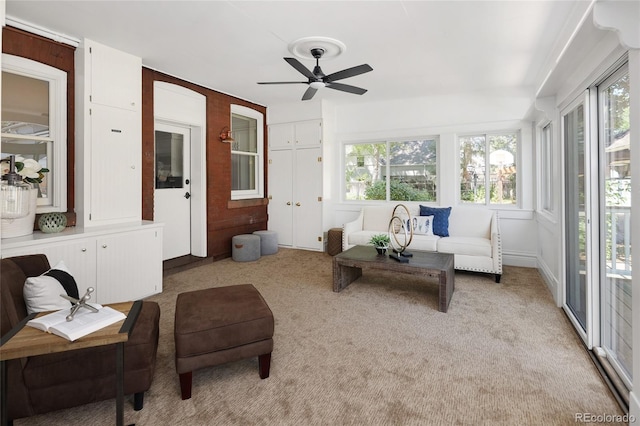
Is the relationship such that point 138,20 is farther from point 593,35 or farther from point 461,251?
point 461,251

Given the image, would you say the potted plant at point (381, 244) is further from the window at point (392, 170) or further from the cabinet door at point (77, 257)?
the cabinet door at point (77, 257)

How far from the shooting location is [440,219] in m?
5.03

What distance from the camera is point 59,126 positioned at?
11.2ft

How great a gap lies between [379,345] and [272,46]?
3139 mm

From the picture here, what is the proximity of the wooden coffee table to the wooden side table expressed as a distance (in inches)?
95.9

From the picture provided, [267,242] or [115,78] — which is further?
[267,242]

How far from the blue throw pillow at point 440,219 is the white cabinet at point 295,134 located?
230 centimetres

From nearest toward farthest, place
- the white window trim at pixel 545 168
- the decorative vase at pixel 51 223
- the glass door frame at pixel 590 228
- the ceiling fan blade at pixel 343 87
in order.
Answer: the glass door frame at pixel 590 228, the decorative vase at pixel 51 223, the ceiling fan blade at pixel 343 87, the white window trim at pixel 545 168

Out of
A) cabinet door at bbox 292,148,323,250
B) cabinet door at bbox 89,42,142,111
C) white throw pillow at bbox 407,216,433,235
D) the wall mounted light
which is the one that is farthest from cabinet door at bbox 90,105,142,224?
white throw pillow at bbox 407,216,433,235

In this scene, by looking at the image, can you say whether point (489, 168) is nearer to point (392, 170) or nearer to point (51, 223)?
point (392, 170)

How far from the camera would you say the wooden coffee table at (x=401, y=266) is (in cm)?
322

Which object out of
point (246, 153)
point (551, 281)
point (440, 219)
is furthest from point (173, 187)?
point (551, 281)

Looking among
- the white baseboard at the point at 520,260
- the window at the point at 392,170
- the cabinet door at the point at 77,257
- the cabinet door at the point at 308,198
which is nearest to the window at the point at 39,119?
the cabinet door at the point at 77,257

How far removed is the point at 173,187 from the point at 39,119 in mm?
1832
